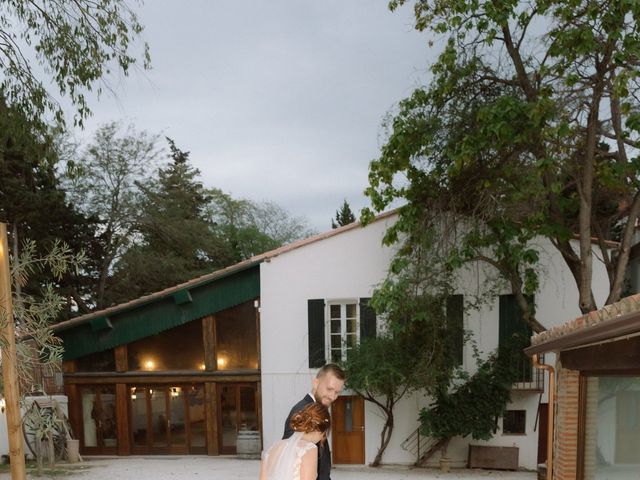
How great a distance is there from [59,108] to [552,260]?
11534 mm

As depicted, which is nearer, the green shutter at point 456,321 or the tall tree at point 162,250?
the green shutter at point 456,321

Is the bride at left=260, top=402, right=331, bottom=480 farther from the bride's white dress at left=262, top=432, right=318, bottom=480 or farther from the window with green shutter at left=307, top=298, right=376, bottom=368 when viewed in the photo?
the window with green shutter at left=307, top=298, right=376, bottom=368

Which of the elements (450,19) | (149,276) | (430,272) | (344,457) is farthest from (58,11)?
(149,276)

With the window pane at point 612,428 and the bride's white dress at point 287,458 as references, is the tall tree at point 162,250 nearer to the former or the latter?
the window pane at point 612,428

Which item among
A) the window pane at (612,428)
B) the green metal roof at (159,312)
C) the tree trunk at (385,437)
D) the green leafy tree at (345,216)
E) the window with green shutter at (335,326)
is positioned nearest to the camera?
the window pane at (612,428)

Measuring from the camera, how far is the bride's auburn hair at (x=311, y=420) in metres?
2.70

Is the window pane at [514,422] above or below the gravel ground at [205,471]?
above

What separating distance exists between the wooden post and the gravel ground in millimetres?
7716

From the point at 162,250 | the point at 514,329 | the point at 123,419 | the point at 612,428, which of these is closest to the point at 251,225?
the point at 162,250

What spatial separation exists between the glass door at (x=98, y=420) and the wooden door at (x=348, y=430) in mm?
6362

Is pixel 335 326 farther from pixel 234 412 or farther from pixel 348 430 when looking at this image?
pixel 234 412

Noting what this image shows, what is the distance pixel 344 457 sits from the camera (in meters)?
13.0

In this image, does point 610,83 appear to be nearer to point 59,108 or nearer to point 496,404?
point 496,404

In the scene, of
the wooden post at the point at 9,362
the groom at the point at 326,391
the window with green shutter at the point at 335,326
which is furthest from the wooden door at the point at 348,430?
the wooden post at the point at 9,362
